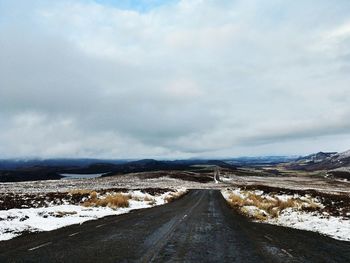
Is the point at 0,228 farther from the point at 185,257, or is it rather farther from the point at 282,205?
the point at 282,205

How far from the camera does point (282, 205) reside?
31750 millimetres

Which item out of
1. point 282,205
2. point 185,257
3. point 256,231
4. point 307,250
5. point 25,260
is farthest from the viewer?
point 282,205

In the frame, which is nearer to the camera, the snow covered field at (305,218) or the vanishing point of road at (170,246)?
the vanishing point of road at (170,246)

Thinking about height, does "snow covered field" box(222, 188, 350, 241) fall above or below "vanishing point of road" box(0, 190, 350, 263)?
below

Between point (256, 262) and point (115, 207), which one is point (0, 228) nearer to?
point (256, 262)

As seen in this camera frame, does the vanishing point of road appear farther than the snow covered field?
No

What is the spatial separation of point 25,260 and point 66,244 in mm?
2942

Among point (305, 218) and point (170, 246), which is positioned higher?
point (170, 246)

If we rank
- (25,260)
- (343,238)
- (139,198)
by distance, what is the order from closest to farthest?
1. (25,260)
2. (343,238)
3. (139,198)

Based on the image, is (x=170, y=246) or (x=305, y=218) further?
(x=305, y=218)

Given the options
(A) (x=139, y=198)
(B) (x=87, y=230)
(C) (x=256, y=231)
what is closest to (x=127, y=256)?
(B) (x=87, y=230)

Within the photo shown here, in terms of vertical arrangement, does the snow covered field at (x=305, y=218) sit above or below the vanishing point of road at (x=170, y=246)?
below

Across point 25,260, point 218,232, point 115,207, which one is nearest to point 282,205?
point 115,207

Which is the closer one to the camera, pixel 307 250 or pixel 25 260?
pixel 25 260
